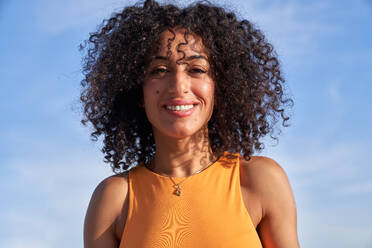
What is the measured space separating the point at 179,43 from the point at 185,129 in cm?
64

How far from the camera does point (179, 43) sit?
3.50m

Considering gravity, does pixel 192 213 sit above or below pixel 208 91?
below

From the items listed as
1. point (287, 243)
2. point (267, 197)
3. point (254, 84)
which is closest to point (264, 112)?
point (254, 84)

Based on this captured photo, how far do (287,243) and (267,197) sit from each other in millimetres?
349

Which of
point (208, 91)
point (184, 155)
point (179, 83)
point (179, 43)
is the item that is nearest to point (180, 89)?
point (179, 83)

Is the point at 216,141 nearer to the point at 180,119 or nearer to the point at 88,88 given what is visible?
the point at 180,119

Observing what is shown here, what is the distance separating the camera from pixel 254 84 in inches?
156

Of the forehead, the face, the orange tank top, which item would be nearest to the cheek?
the face

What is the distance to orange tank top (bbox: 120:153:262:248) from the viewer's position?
3.26 meters

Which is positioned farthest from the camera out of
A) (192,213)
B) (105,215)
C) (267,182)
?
(105,215)

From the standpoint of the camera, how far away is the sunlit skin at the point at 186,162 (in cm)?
341

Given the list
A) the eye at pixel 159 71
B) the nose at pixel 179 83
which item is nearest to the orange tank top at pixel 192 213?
the nose at pixel 179 83

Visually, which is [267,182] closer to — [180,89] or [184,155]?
[184,155]

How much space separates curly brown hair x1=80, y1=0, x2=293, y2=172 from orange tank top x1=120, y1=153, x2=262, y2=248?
35 centimetres
